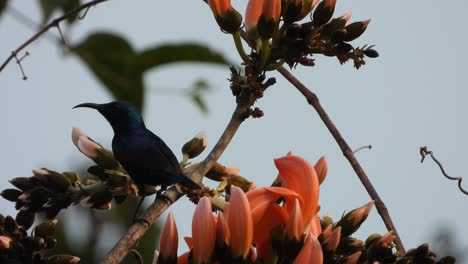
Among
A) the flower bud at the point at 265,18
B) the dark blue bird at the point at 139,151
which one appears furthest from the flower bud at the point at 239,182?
the flower bud at the point at 265,18

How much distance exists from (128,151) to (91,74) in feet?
4.02

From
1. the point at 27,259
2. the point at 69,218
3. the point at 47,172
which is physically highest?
the point at 47,172

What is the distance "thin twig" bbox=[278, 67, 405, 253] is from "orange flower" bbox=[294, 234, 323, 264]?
0.41 meters

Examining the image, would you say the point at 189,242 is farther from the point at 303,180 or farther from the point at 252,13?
the point at 252,13

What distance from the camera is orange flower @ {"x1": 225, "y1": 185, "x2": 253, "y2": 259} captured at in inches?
72.5

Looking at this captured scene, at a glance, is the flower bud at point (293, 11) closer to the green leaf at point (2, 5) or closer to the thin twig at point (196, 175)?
the thin twig at point (196, 175)

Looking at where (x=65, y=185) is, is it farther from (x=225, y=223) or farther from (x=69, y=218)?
(x=69, y=218)

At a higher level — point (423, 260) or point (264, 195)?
point (264, 195)

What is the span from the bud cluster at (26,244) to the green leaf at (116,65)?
0.70 metres

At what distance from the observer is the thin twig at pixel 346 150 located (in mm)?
2244

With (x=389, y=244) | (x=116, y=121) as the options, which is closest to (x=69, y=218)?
(x=116, y=121)

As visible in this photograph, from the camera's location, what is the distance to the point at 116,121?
2.76 m

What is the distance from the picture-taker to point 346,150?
2.37m

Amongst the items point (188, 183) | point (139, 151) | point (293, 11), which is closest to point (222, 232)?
point (188, 183)
